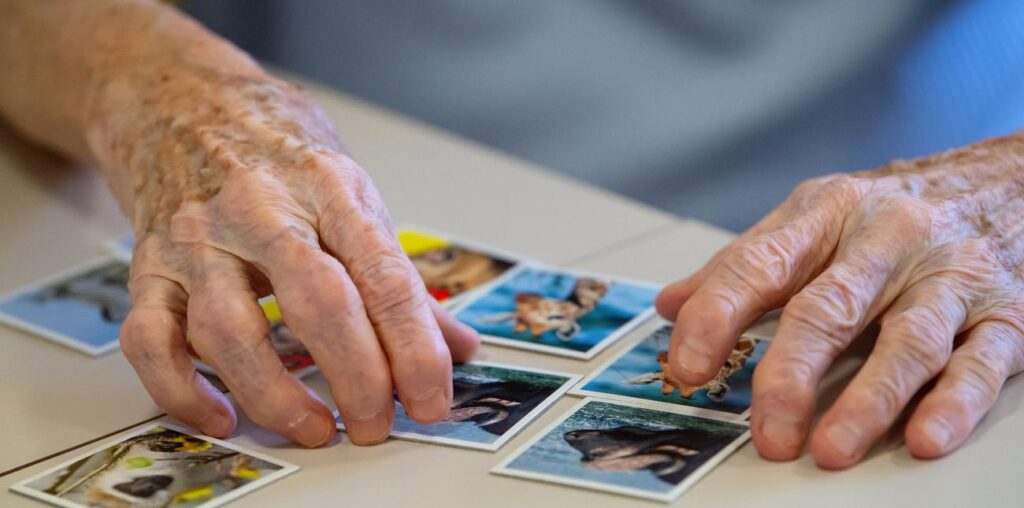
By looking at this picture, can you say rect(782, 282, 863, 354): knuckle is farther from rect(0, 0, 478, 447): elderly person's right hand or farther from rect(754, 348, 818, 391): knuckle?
rect(0, 0, 478, 447): elderly person's right hand

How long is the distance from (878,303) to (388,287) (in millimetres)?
383

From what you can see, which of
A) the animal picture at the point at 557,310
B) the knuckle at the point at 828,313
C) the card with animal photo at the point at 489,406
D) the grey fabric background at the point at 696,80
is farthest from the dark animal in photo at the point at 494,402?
the grey fabric background at the point at 696,80

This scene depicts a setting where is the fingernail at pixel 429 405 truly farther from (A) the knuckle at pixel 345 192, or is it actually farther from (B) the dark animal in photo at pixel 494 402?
(A) the knuckle at pixel 345 192

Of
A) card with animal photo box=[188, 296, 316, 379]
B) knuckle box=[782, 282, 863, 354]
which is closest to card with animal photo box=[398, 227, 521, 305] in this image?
card with animal photo box=[188, 296, 316, 379]

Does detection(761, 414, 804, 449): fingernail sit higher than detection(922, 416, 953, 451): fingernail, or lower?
higher

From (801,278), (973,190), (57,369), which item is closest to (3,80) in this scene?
(57,369)

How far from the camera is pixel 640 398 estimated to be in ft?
2.93

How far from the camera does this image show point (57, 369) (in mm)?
1053

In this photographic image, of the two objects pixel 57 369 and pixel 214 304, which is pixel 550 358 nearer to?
pixel 214 304

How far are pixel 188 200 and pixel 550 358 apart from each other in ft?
1.15

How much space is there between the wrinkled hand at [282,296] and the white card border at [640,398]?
0.11 m

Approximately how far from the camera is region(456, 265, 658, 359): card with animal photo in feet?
3.36

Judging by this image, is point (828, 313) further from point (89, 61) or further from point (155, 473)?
point (89, 61)

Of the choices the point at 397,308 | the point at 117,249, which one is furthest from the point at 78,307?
the point at 397,308
